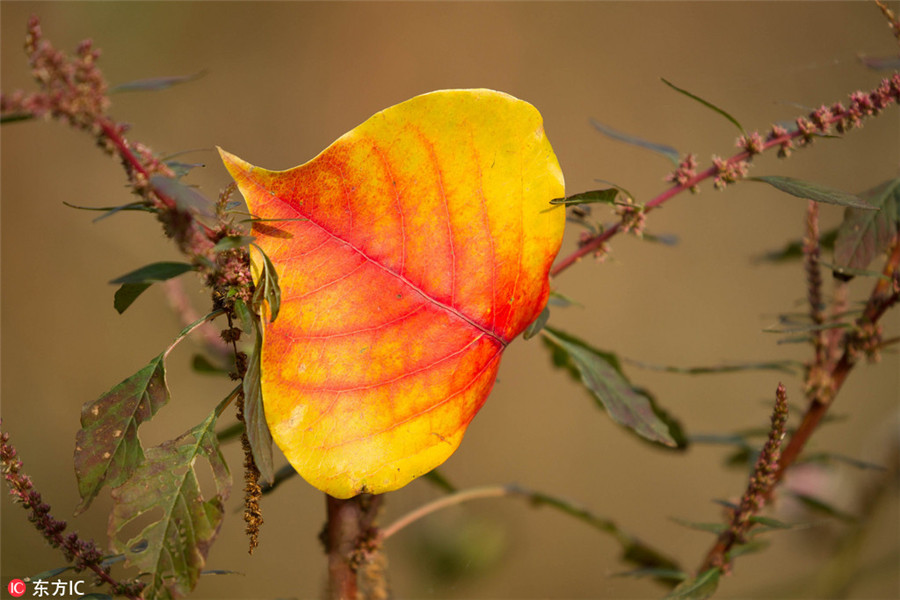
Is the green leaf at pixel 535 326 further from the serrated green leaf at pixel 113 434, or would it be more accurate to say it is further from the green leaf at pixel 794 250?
the green leaf at pixel 794 250

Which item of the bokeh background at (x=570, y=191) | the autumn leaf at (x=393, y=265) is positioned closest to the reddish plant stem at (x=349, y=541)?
the autumn leaf at (x=393, y=265)

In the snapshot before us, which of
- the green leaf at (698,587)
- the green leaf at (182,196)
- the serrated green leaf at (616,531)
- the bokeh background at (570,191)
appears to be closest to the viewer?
the green leaf at (182,196)

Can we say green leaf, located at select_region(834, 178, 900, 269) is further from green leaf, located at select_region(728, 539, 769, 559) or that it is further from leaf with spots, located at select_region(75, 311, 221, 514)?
leaf with spots, located at select_region(75, 311, 221, 514)

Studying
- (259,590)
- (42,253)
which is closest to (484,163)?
(259,590)

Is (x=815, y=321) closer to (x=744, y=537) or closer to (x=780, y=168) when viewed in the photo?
(x=744, y=537)

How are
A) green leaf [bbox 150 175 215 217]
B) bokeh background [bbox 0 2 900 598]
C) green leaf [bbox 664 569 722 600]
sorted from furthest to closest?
bokeh background [bbox 0 2 900 598]
green leaf [bbox 664 569 722 600]
green leaf [bbox 150 175 215 217]

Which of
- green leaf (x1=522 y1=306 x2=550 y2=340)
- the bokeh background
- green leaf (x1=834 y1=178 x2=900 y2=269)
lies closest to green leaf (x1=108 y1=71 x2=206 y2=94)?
green leaf (x1=522 y1=306 x2=550 y2=340)
